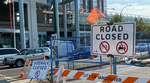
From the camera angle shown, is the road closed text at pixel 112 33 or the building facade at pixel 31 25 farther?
the building facade at pixel 31 25

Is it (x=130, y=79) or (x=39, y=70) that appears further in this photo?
(x=39, y=70)

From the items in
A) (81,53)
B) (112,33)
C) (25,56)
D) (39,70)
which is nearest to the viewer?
(112,33)

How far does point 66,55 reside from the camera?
959 centimetres

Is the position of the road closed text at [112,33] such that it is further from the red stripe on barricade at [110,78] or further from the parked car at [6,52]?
the parked car at [6,52]

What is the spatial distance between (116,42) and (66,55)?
5.83 m

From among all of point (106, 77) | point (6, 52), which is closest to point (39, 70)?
point (106, 77)

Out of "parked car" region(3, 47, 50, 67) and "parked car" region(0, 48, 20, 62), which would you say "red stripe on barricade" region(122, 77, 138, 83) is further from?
"parked car" region(0, 48, 20, 62)

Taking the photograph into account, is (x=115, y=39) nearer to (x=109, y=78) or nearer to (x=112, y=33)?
(x=112, y=33)

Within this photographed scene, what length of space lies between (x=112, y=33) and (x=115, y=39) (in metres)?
0.19

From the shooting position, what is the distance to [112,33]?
4.16 m

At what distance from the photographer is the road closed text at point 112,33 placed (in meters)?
3.99

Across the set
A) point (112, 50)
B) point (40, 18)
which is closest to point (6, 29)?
point (40, 18)

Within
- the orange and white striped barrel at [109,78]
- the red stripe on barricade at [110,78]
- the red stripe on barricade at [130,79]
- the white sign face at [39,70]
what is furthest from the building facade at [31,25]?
the red stripe on barricade at [130,79]

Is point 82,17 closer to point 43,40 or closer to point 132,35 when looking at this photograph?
point 43,40
